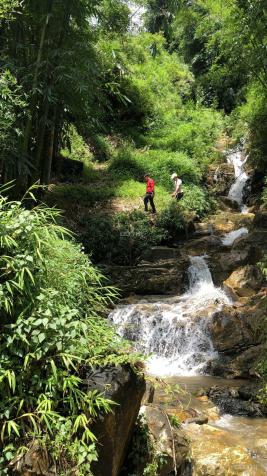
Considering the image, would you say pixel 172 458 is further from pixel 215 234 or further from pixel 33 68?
pixel 215 234

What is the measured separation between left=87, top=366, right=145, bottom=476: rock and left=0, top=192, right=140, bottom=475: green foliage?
8cm

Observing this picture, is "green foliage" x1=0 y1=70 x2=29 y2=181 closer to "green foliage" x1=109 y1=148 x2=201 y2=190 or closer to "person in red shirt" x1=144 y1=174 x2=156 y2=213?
"person in red shirt" x1=144 y1=174 x2=156 y2=213

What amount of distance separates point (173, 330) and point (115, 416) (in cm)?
691

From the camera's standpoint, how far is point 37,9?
10156mm

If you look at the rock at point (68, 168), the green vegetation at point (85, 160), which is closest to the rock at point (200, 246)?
the green vegetation at point (85, 160)

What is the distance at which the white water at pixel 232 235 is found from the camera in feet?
47.2

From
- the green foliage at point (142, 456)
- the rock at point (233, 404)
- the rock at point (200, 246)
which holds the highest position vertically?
the rock at point (200, 246)

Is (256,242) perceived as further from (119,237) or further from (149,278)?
(119,237)

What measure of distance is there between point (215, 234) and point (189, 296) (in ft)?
12.3

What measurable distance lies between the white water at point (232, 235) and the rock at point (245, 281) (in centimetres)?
259

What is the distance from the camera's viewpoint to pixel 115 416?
346 cm

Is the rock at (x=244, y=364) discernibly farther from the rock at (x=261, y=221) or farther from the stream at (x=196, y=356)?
the rock at (x=261, y=221)

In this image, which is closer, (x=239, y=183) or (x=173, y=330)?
(x=173, y=330)

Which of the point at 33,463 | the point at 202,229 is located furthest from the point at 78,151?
the point at 33,463
